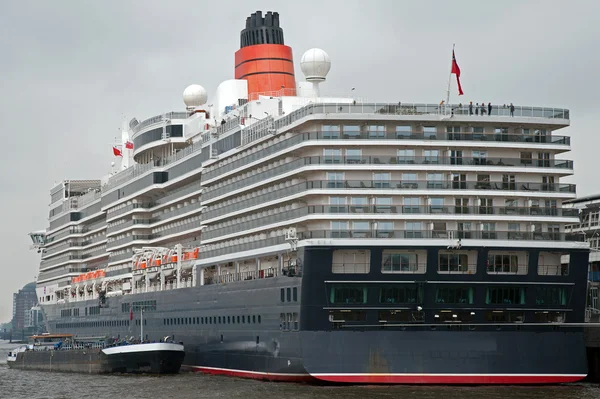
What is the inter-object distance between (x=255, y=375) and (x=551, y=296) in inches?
672

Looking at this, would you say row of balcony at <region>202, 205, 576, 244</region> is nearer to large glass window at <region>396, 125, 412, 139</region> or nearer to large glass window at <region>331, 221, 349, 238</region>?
large glass window at <region>331, 221, 349, 238</region>

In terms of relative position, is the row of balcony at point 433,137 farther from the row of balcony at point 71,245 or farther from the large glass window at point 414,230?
the row of balcony at point 71,245

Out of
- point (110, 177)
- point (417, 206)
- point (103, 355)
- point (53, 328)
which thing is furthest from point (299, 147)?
point (53, 328)

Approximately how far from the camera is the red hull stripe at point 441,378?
52844mm

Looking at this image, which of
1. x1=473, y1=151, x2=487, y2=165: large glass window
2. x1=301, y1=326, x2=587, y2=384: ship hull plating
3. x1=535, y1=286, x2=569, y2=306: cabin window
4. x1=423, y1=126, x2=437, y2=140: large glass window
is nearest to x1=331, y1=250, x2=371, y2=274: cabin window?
x1=301, y1=326, x2=587, y2=384: ship hull plating

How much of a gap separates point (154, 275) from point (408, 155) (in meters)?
30.0

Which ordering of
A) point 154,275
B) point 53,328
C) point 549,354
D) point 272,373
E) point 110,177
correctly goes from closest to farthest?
point 549,354
point 272,373
point 154,275
point 110,177
point 53,328

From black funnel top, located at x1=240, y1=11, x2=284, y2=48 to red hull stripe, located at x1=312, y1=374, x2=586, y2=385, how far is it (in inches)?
1322

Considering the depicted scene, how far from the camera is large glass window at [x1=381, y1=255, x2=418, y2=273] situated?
179 ft

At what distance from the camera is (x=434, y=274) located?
178 feet

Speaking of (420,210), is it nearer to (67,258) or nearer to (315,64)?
(315,64)

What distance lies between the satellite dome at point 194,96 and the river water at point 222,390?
967 inches

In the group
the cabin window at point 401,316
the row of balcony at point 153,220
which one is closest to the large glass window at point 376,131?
the cabin window at point 401,316

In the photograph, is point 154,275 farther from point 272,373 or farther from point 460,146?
point 460,146
